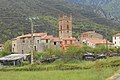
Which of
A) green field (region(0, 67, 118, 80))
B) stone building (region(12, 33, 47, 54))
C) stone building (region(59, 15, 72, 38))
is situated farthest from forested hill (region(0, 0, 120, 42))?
green field (region(0, 67, 118, 80))

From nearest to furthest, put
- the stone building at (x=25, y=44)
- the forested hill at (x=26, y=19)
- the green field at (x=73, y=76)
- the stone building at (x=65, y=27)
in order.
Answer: the green field at (x=73, y=76) < the stone building at (x=25, y=44) < the stone building at (x=65, y=27) < the forested hill at (x=26, y=19)

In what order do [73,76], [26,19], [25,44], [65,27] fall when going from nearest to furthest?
[73,76] < [25,44] < [65,27] < [26,19]

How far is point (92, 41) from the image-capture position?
9006 cm

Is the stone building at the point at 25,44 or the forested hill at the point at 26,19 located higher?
the forested hill at the point at 26,19

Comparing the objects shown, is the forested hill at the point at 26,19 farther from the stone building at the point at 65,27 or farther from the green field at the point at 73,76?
the green field at the point at 73,76

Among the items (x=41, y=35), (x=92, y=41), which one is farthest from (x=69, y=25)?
(x=41, y=35)

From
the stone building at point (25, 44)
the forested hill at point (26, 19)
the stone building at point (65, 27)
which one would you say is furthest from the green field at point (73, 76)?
the forested hill at point (26, 19)

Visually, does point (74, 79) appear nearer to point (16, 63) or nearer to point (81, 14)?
point (16, 63)

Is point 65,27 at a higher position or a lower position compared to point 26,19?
lower

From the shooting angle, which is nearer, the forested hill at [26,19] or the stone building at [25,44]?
the stone building at [25,44]

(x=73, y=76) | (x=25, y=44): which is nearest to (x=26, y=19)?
(x=25, y=44)

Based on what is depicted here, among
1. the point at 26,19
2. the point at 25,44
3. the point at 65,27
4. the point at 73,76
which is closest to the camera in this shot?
the point at 73,76

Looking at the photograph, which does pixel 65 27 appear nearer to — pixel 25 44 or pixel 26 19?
pixel 26 19

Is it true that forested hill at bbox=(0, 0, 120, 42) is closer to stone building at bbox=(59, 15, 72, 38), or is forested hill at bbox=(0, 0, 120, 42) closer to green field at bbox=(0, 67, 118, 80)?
stone building at bbox=(59, 15, 72, 38)
